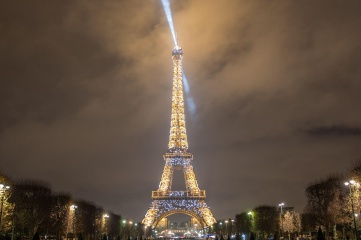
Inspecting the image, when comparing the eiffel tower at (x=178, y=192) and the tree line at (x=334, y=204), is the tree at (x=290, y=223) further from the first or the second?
the eiffel tower at (x=178, y=192)

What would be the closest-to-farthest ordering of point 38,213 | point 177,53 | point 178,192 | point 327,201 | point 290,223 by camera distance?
point 38,213
point 327,201
point 290,223
point 178,192
point 177,53

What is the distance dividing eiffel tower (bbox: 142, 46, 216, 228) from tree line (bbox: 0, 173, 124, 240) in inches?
1381

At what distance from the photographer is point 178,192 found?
417ft

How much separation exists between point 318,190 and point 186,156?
5524 cm

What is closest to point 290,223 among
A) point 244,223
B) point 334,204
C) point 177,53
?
point 244,223

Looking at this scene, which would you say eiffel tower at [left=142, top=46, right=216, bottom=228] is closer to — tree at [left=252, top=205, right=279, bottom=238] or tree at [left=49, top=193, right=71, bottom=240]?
tree at [left=252, top=205, right=279, bottom=238]

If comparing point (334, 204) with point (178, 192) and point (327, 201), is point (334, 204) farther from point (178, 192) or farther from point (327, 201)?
point (178, 192)

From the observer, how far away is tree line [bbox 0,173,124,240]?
5930 centimetres

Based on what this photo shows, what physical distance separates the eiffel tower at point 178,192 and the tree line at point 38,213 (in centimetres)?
3507

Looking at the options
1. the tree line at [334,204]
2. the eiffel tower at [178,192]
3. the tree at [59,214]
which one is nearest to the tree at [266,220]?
the tree line at [334,204]

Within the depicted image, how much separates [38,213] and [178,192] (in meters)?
64.8

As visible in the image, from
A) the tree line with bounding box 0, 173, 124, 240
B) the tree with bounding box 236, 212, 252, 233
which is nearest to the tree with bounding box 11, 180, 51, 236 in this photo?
the tree line with bounding box 0, 173, 124, 240

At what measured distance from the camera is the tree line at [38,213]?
59303 millimetres

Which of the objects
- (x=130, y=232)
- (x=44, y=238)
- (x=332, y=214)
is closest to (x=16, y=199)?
(x=44, y=238)
